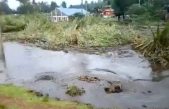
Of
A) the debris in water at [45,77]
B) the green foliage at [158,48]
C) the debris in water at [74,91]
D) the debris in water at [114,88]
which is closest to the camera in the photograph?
the debris in water at [74,91]

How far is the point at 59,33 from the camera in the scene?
54.9 feet

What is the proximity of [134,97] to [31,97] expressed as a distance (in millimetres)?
2130

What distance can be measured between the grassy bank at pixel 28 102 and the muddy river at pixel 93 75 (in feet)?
1.44

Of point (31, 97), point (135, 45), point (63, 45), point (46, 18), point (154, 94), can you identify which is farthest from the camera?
point (46, 18)

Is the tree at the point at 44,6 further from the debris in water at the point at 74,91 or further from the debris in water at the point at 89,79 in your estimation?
the debris in water at the point at 74,91

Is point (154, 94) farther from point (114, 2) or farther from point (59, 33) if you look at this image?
point (114, 2)

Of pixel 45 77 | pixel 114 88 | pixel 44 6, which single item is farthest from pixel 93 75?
pixel 44 6

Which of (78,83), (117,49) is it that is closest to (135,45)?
(117,49)

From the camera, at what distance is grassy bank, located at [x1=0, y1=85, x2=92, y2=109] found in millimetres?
6289

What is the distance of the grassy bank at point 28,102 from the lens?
629 cm

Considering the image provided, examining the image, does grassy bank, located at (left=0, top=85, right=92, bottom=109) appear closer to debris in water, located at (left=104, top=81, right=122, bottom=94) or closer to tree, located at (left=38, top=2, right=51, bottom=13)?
debris in water, located at (left=104, top=81, right=122, bottom=94)

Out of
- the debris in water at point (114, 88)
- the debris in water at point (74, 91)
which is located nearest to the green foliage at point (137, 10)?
the debris in water at point (114, 88)

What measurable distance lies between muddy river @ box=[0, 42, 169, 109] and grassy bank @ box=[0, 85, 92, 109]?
44 centimetres

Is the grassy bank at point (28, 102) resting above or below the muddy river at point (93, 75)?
above
